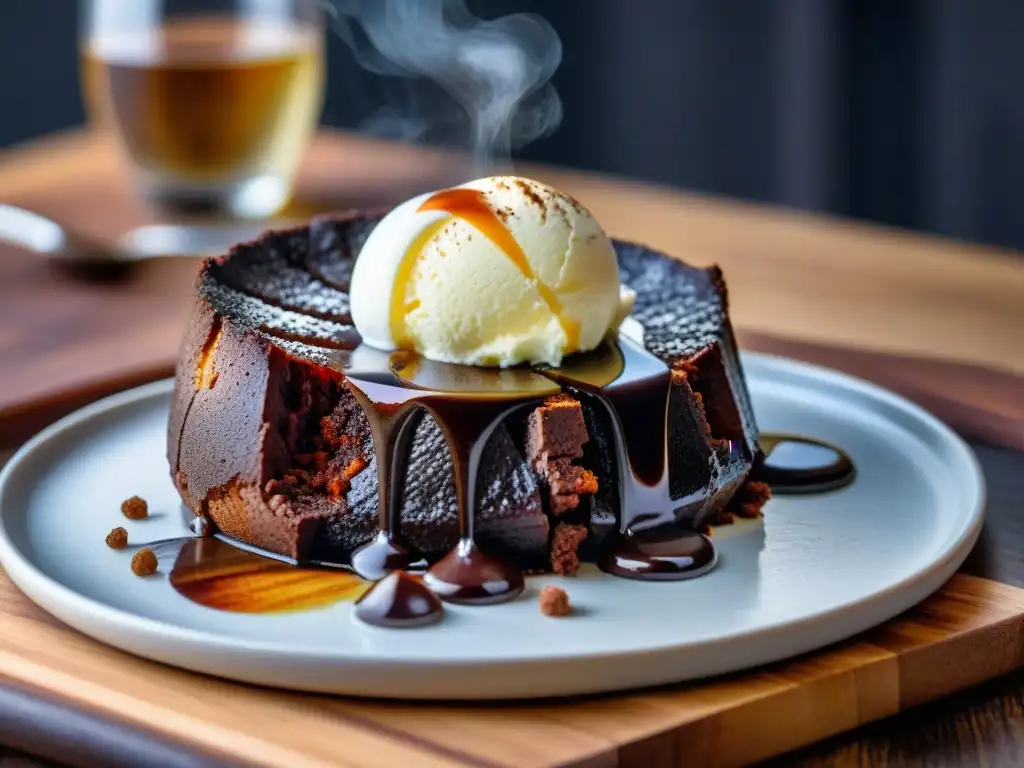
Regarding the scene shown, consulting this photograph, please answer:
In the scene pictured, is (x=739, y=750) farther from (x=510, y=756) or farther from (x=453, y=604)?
(x=453, y=604)

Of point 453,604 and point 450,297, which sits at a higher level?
point 450,297

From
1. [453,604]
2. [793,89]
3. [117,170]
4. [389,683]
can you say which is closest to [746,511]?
[453,604]

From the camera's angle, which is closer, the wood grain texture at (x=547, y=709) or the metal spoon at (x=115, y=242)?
the wood grain texture at (x=547, y=709)

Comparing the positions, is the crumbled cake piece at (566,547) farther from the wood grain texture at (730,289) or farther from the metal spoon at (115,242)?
the metal spoon at (115,242)

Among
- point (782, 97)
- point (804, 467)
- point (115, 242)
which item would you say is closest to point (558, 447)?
Answer: point (804, 467)

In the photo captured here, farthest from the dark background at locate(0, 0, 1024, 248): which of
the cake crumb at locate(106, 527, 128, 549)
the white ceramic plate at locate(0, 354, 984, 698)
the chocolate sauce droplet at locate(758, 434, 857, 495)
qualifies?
the cake crumb at locate(106, 527, 128, 549)

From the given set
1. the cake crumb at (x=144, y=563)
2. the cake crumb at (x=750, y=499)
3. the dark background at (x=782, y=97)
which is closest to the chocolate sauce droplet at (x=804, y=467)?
the cake crumb at (x=750, y=499)
